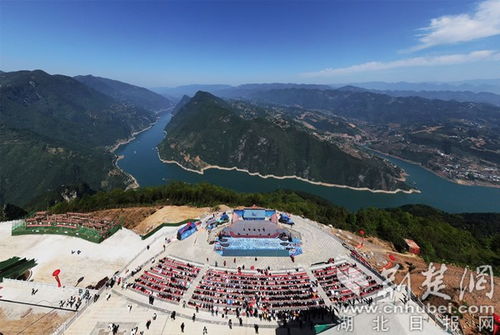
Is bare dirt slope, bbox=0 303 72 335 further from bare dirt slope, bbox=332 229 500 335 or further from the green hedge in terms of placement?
bare dirt slope, bbox=332 229 500 335

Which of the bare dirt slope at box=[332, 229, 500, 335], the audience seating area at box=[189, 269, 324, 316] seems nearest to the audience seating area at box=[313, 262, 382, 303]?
the audience seating area at box=[189, 269, 324, 316]

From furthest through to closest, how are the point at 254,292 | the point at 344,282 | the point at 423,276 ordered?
the point at 423,276, the point at 344,282, the point at 254,292

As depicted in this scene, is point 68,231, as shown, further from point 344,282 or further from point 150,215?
point 344,282

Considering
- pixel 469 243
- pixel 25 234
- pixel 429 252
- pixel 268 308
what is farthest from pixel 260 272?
pixel 469 243

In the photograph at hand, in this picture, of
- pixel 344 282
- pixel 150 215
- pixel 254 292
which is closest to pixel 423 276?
pixel 344 282

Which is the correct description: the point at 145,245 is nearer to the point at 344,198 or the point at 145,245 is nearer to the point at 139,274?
the point at 139,274

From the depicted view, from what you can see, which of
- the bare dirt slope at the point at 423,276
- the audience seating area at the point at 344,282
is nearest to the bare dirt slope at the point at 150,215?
the audience seating area at the point at 344,282
